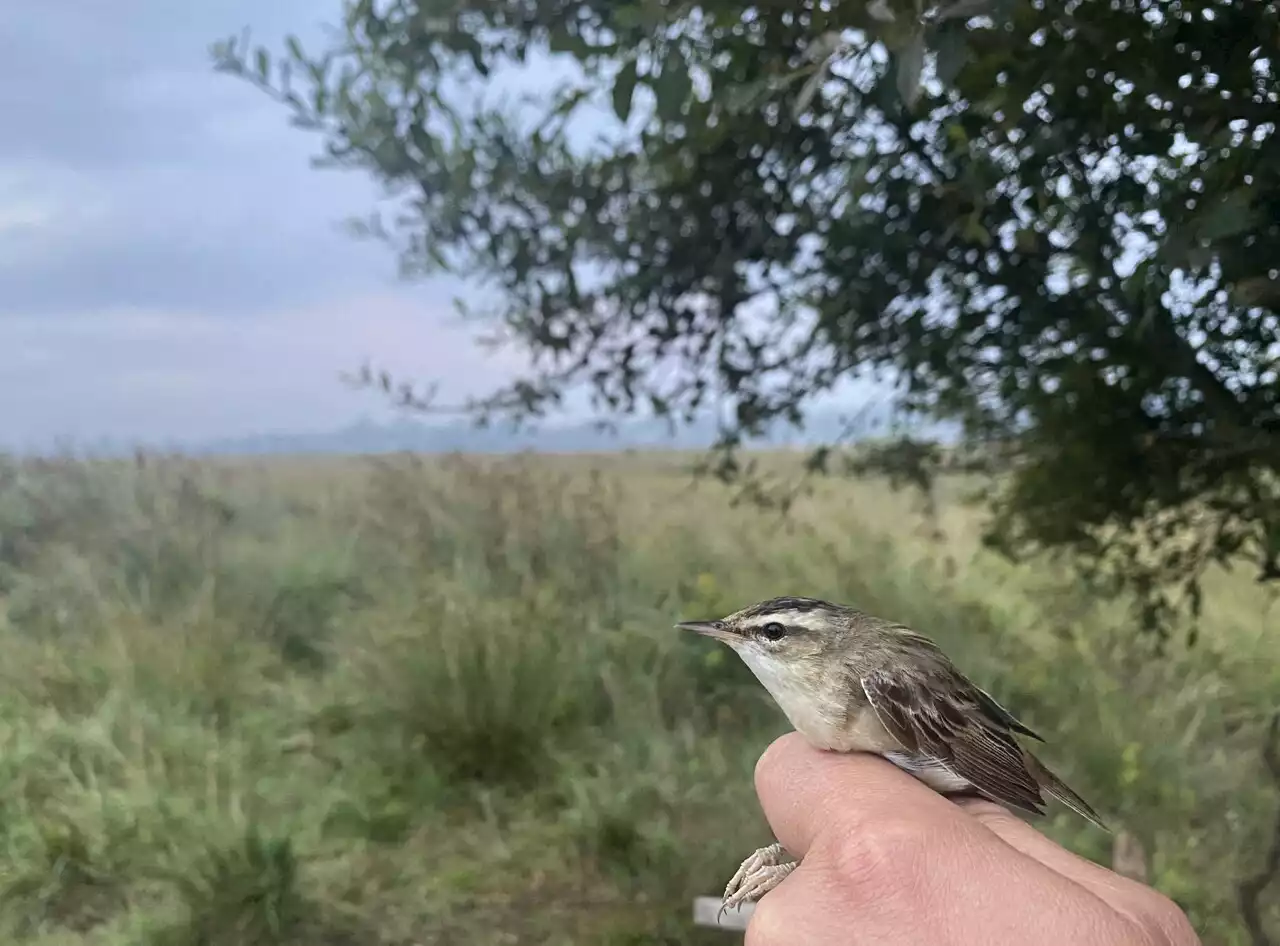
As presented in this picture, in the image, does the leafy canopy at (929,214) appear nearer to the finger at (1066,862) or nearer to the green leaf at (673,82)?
the green leaf at (673,82)

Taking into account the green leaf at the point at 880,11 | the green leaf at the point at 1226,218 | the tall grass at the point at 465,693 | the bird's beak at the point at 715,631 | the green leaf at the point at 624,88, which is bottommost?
the tall grass at the point at 465,693

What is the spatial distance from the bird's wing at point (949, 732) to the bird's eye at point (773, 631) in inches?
4.3

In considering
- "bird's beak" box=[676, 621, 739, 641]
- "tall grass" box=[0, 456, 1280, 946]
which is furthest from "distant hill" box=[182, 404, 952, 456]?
"bird's beak" box=[676, 621, 739, 641]

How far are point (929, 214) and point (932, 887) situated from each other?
46.4 inches

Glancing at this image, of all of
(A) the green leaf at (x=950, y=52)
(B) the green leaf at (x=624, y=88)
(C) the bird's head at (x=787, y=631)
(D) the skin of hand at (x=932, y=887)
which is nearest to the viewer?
(D) the skin of hand at (x=932, y=887)

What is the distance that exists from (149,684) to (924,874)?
165cm

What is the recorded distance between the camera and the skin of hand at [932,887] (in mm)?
653

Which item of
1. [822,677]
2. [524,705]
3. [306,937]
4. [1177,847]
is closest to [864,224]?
[822,677]

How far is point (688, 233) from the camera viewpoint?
1.85m

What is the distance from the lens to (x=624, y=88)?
0.89 m

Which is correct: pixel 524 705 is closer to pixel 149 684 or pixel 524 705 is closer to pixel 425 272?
pixel 149 684

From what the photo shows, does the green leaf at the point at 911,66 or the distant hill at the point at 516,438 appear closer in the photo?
the green leaf at the point at 911,66

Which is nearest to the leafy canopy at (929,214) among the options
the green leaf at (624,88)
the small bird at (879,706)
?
the green leaf at (624,88)

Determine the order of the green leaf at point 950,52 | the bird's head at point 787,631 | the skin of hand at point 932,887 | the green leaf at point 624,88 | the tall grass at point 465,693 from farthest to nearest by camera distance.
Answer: the tall grass at point 465,693 < the bird's head at point 787,631 < the green leaf at point 624,88 < the green leaf at point 950,52 < the skin of hand at point 932,887
